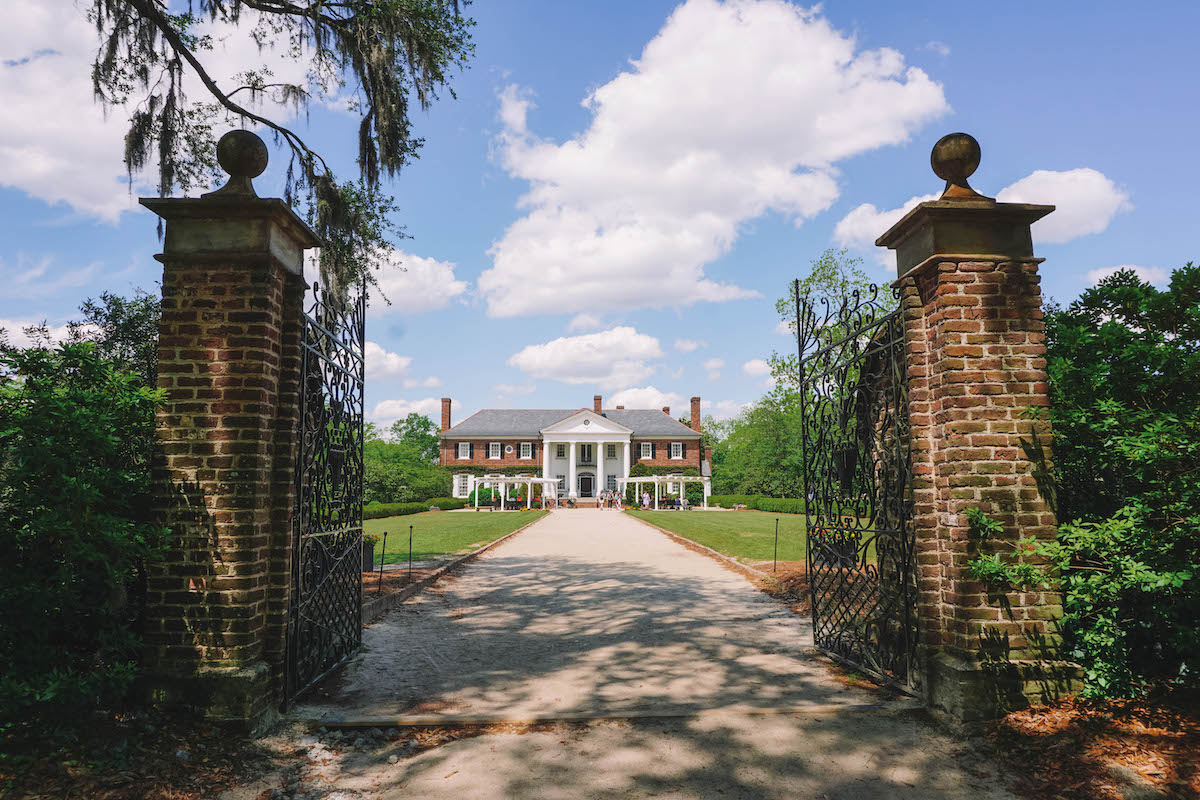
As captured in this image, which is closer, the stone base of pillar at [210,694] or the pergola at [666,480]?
the stone base of pillar at [210,694]

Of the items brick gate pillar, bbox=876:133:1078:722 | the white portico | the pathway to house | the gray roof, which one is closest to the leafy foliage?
the gray roof

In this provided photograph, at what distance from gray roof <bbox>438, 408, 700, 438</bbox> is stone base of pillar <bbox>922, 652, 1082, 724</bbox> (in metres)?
52.6

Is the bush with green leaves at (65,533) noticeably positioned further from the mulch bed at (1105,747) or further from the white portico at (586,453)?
the white portico at (586,453)

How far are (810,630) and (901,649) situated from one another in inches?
86.0

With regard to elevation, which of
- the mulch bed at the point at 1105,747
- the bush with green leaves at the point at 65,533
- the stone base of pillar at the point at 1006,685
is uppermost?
the bush with green leaves at the point at 65,533

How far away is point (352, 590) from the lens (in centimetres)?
587

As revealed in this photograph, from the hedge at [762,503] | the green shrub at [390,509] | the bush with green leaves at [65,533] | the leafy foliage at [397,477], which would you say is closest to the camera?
the bush with green leaves at [65,533]

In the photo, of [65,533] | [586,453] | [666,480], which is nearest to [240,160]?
[65,533]

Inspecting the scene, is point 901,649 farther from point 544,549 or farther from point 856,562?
point 544,549

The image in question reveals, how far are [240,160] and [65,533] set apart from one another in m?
2.46

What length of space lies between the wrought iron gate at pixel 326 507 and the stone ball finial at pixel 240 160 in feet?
2.74

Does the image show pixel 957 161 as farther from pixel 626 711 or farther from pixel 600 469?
pixel 600 469

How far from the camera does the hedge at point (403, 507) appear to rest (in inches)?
1164

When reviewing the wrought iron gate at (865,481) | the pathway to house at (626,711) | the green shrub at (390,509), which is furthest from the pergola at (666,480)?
the wrought iron gate at (865,481)
